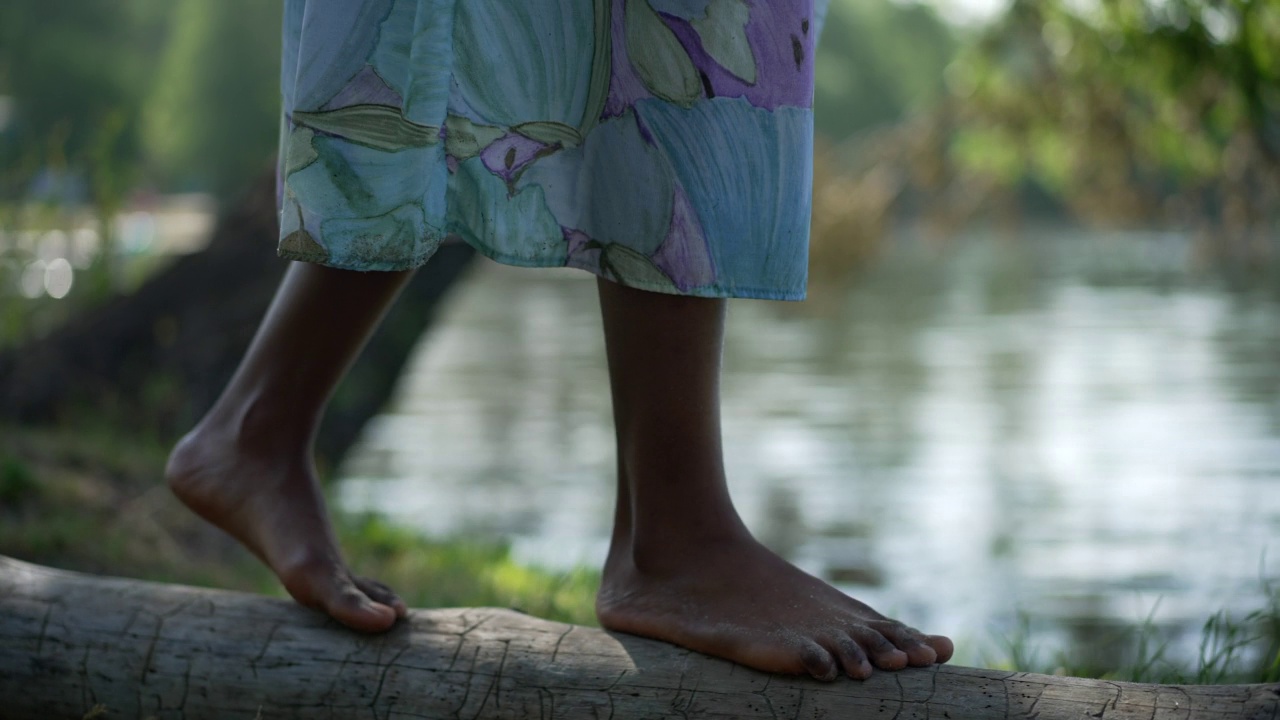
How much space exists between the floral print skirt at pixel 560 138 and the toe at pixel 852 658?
40 cm

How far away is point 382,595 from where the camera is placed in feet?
5.60

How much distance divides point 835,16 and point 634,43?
192 feet

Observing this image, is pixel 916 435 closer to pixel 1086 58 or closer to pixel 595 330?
Answer: pixel 1086 58

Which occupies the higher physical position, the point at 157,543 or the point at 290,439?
the point at 290,439

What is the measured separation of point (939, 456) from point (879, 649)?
576 centimetres

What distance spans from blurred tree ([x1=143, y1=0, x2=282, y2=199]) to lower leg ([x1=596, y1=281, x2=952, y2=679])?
35117 millimetres

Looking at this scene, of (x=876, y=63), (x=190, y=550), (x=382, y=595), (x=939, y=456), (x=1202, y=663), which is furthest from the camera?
(x=876, y=63)

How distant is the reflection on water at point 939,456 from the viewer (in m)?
4.80

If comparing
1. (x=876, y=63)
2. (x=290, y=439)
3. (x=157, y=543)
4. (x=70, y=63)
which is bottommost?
(x=157, y=543)

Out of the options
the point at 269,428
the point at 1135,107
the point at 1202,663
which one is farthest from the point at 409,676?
the point at 1135,107

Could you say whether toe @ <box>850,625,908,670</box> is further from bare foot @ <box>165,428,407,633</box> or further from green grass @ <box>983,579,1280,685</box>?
bare foot @ <box>165,428,407,633</box>

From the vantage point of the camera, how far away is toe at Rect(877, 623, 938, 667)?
4.82 feet

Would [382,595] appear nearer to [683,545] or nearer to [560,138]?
[683,545]

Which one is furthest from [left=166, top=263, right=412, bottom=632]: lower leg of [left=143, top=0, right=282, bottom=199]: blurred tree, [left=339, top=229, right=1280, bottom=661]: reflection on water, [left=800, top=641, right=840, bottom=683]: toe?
[left=143, top=0, right=282, bottom=199]: blurred tree
